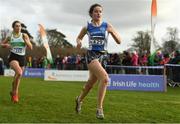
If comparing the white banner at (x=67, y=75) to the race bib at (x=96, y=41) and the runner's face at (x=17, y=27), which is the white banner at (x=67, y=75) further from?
the race bib at (x=96, y=41)

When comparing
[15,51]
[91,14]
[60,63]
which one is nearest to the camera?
[91,14]

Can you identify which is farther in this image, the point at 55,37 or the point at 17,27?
the point at 55,37

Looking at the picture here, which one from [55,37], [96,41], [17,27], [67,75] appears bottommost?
[67,75]

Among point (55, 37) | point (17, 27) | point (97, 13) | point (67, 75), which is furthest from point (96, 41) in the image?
point (55, 37)

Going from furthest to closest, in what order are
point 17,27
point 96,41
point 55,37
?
point 55,37
point 17,27
point 96,41

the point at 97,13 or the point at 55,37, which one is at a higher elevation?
the point at 55,37

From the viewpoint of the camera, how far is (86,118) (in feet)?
25.8

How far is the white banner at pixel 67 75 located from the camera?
2839 cm

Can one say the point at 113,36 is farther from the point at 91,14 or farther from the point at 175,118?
the point at 175,118

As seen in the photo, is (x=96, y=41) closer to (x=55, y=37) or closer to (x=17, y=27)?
(x=17, y=27)

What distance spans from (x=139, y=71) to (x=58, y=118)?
16.0 metres

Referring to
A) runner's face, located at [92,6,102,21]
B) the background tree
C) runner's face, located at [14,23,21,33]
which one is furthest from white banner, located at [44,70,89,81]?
the background tree

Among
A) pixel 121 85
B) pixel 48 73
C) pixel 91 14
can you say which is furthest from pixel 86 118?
pixel 48 73

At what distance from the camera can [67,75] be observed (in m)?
29.0
